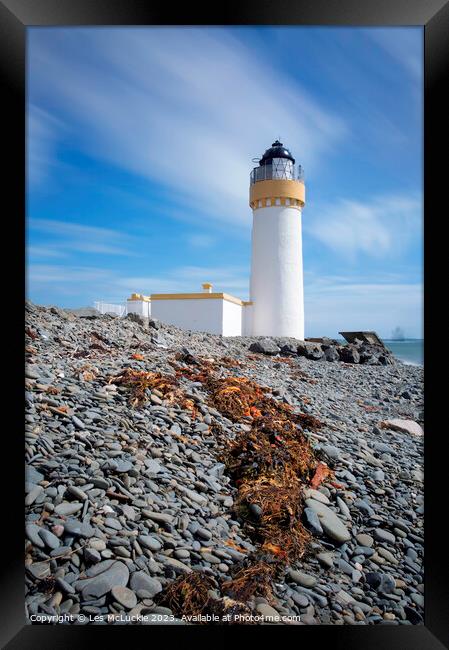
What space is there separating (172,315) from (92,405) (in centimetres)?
535

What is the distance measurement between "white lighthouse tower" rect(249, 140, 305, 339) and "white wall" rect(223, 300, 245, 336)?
0.28m

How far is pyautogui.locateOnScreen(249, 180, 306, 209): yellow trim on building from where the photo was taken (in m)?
7.46

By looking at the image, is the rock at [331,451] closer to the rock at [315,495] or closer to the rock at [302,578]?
the rock at [315,495]

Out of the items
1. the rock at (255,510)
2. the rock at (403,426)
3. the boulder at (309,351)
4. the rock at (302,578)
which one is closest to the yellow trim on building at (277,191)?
the boulder at (309,351)

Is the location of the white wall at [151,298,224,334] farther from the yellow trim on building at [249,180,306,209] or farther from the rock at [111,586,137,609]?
the rock at [111,586,137,609]

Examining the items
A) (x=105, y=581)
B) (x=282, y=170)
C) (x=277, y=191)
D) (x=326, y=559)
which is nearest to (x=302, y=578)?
(x=326, y=559)

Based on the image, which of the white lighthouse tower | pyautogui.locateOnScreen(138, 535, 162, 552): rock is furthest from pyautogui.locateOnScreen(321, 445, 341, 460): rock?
the white lighthouse tower

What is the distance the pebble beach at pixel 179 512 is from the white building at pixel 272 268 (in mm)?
4561

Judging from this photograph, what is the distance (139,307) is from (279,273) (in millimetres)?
2915

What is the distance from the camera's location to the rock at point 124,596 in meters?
1.49

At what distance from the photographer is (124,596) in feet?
4.93
